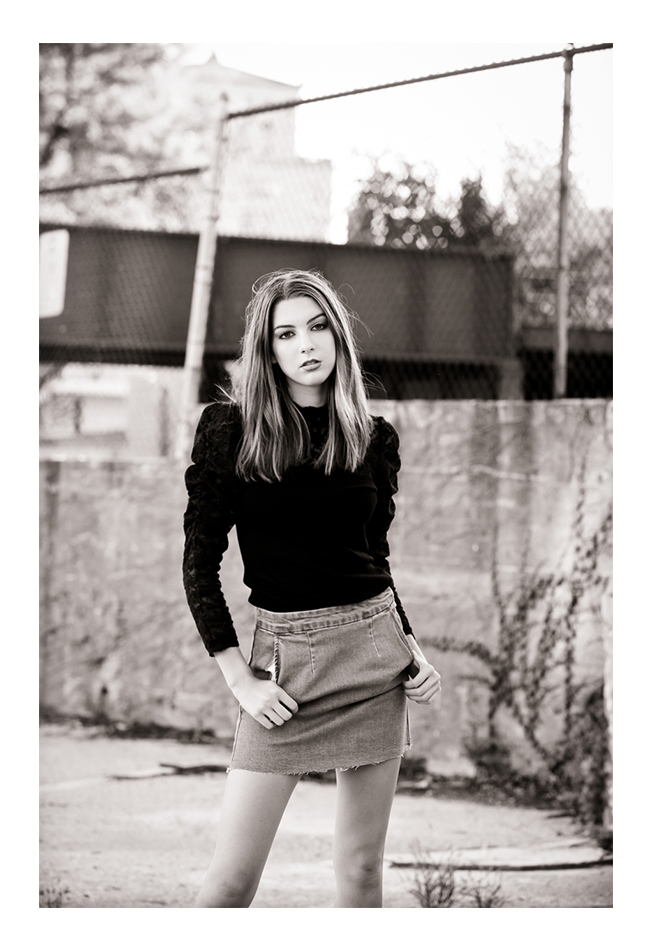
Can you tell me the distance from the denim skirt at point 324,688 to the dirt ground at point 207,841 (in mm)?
1074

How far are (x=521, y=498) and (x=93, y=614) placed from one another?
5.94 ft

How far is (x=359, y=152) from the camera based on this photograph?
3244 millimetres

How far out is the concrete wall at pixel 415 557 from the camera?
3199 millimetres

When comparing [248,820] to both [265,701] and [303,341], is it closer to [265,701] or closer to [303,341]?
[265,701]

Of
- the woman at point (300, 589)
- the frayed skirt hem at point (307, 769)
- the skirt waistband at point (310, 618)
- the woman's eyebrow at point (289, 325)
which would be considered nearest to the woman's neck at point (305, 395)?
the woman at point (300, 589)

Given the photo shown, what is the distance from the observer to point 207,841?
285 centimetres

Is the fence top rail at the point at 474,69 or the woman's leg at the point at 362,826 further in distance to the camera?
the fence top rail at the point at 474,69

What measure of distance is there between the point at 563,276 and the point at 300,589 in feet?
7.26

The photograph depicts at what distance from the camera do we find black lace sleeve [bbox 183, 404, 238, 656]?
1.53 m

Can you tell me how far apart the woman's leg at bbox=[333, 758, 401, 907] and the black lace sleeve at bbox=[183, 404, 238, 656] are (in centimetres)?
36

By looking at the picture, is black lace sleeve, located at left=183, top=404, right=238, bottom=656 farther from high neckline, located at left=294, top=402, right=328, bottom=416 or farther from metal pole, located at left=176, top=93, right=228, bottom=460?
metal pole, located at left=176, top=93, right=228, bottom=460

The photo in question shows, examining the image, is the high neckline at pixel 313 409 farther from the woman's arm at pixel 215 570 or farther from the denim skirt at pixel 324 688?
the denim skirt at pixel 324 688

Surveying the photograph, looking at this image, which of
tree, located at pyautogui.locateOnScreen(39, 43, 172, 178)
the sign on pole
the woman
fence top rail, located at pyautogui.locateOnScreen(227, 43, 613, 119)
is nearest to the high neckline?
the woman
